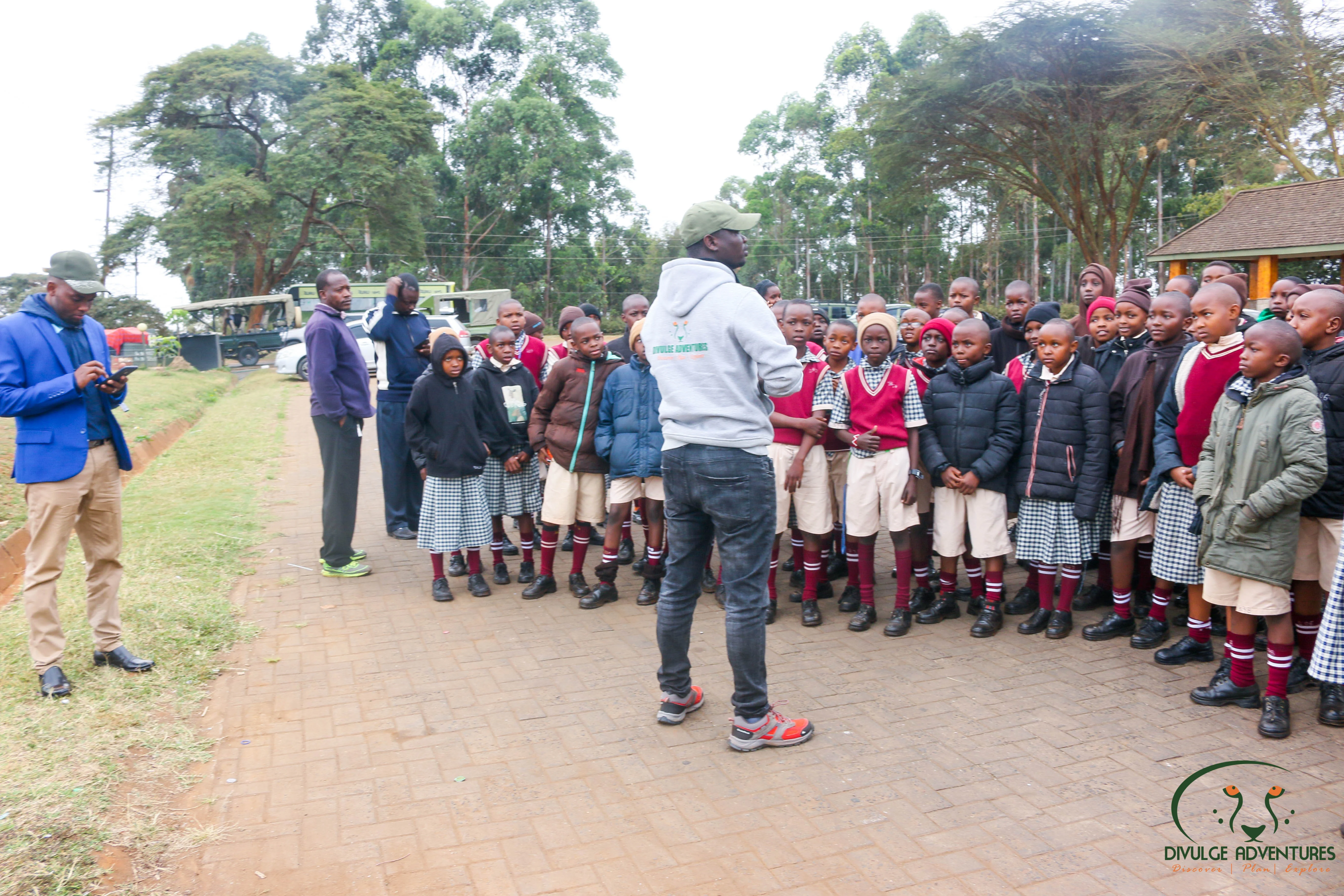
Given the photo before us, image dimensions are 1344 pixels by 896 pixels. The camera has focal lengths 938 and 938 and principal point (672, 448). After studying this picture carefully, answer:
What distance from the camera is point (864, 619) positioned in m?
5.59

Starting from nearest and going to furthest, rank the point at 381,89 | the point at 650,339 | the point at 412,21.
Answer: the point at 650,339
the point at 381,89
the point at 412,21

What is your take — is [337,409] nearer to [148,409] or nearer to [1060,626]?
[1060,626]

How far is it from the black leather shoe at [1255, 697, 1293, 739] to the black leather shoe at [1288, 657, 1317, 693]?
0.46 m

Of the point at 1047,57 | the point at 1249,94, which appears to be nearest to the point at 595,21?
the point at 1047,57

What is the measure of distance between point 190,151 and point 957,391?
37931 mm

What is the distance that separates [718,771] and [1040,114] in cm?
2661

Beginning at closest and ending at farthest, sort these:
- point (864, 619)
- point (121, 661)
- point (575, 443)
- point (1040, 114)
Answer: point (121, 661), point (864, 619), point (575, 443), point (1040, 114)

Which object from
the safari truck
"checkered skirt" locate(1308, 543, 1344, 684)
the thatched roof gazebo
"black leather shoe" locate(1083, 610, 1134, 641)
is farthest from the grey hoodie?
the safari truck

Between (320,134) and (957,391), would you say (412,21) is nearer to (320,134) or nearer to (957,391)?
(320,134)

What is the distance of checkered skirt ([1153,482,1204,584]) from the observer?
16.3 ft

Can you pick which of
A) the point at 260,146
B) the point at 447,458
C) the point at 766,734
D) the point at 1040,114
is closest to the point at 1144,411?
the point at 766,734

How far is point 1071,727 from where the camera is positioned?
420 cm

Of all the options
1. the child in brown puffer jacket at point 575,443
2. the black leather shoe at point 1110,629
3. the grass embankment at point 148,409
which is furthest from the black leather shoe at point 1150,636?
the grass embankment at point 148,409

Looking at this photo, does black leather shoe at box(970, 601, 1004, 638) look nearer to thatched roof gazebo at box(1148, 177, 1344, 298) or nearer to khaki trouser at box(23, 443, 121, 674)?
khaki trouser at box(23, 443, 121, 674)
